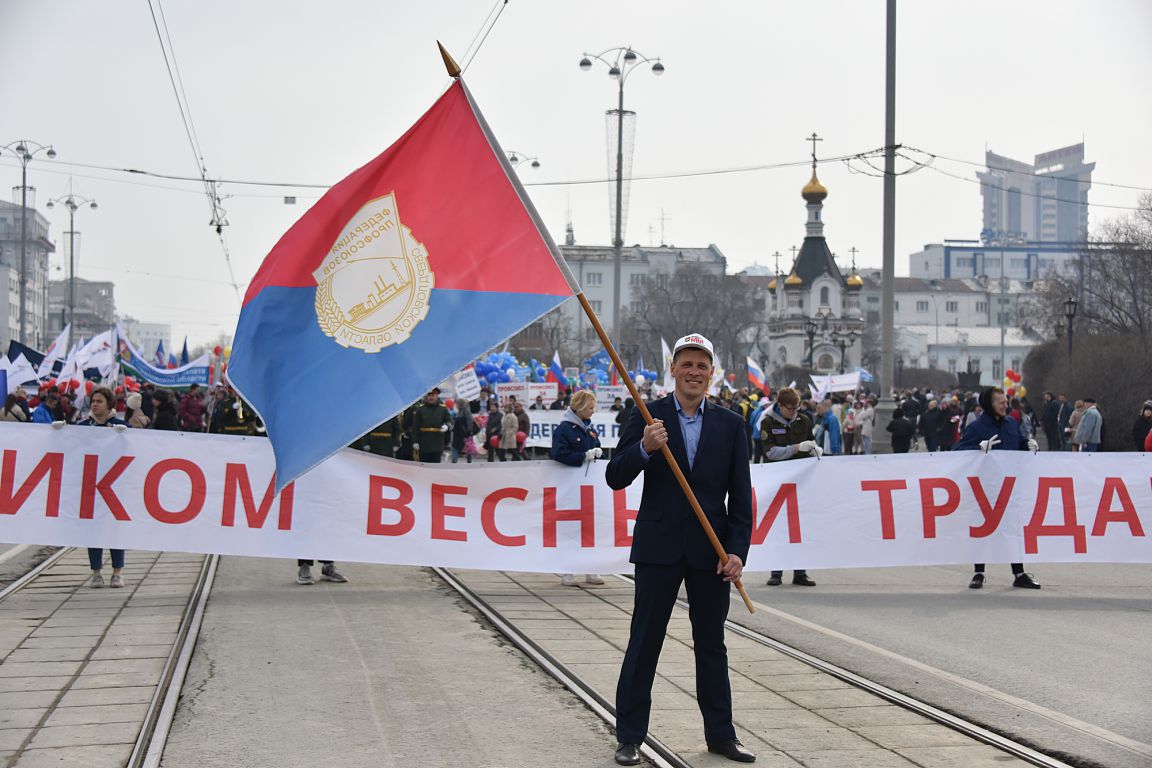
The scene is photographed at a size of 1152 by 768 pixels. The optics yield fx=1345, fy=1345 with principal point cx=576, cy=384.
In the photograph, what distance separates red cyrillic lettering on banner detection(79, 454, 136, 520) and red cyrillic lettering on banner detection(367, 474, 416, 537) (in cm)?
206


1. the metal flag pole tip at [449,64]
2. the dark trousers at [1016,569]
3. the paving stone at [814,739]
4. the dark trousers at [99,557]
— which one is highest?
the metal flag pole tip at [449,64]

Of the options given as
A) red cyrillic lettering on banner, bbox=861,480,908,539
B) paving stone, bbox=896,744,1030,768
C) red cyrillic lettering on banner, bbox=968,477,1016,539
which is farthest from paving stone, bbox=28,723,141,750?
red cyrillic lettering on banner, bbox=968,477,1016,539

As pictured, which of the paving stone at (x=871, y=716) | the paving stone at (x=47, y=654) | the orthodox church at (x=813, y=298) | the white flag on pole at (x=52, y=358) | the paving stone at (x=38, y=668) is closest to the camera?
the paving stone at (x=871, y=716)

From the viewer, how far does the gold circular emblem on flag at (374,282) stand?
24.5ft

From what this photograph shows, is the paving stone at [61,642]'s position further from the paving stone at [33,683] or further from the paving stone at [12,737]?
the paving stone at [12,737]

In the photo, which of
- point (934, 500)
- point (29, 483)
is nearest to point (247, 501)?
point (29, 483)

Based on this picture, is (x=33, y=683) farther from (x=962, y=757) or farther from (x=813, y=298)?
(x=813, y=298)

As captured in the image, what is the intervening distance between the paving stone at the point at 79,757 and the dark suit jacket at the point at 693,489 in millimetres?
2478

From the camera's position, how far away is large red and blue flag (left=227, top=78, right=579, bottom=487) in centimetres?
731

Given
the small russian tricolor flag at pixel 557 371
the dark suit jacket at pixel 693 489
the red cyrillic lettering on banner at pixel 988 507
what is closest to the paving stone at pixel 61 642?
the dark suit jacket at pixel 693 489

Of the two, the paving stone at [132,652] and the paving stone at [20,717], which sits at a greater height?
the paving stone at [132,652]

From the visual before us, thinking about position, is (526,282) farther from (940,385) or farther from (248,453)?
(940,385)

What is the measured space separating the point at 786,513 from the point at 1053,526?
8.08ft

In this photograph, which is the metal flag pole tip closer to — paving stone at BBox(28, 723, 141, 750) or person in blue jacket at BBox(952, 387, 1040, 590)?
paving stone at BBox(28, 723, 141, 750)
